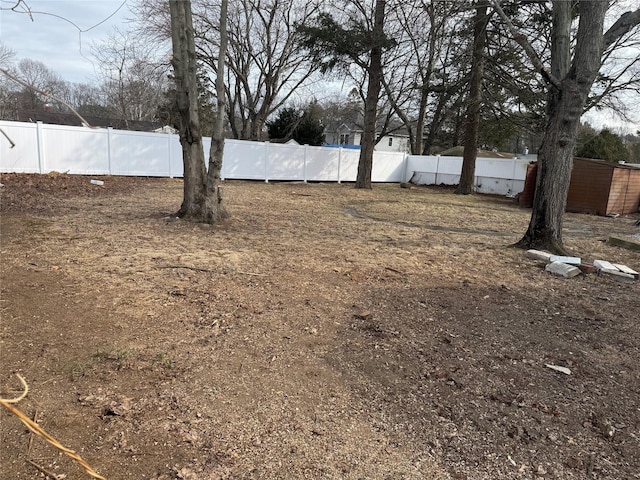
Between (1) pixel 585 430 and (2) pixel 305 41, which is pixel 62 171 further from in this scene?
(1) pixel 585 430

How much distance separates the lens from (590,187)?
1280cm

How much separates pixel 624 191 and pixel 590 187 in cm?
115

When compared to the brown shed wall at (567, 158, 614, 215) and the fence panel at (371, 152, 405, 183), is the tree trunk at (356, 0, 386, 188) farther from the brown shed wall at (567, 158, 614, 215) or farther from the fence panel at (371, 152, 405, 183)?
the brown shed wall at (567, 158, 614, 215)

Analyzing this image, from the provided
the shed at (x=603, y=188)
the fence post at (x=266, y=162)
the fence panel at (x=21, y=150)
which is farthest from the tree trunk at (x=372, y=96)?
the fence panel at (x=21, y=150)

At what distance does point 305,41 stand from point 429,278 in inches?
548

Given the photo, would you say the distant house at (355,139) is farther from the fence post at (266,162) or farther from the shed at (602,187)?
the shed at (602,187)

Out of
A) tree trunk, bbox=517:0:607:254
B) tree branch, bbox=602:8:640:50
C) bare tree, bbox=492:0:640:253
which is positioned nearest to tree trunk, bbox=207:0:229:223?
bare tree, bbox=492:0:640:253

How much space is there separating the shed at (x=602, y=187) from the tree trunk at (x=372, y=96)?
7194 millimetres

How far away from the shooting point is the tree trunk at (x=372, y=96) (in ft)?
50.0

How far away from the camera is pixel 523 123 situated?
16391 millimetres

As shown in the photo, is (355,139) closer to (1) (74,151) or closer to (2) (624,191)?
(2) (624,191)

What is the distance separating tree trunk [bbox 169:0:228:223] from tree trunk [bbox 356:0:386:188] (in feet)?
32.3

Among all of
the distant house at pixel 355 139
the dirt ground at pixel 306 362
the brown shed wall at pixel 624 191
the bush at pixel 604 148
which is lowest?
the dirt ground at pixel 306 362

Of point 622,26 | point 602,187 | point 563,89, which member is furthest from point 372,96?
point 622,26
